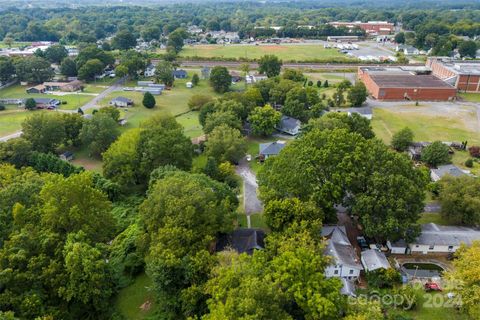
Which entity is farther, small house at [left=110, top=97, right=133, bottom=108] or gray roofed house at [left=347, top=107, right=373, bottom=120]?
small house at [left=110, top=97, right=133, bottom=108]

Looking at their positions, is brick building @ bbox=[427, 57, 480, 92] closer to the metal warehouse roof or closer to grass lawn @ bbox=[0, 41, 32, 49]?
the metal warehouse roof

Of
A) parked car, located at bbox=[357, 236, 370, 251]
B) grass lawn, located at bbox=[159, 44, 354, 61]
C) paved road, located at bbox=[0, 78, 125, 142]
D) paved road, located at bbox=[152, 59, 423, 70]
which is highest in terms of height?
grass lawn, located at bbox=[159, 44, 354, 61]

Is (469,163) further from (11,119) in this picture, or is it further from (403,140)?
(11,119)

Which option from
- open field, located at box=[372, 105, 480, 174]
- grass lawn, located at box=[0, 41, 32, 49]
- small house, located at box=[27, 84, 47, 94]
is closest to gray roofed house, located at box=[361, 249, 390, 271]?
open field, located at box=[372, 105, 480, 174]

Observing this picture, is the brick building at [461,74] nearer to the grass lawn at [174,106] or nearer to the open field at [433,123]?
the open field at [433,123]

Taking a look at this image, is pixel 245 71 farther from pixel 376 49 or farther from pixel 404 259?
pixel 404 259

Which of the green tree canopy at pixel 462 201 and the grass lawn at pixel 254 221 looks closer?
the green tree canopy at pixel 462 201

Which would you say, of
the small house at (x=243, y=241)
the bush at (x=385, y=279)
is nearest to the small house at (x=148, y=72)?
the small house at (x=243, y=241)
